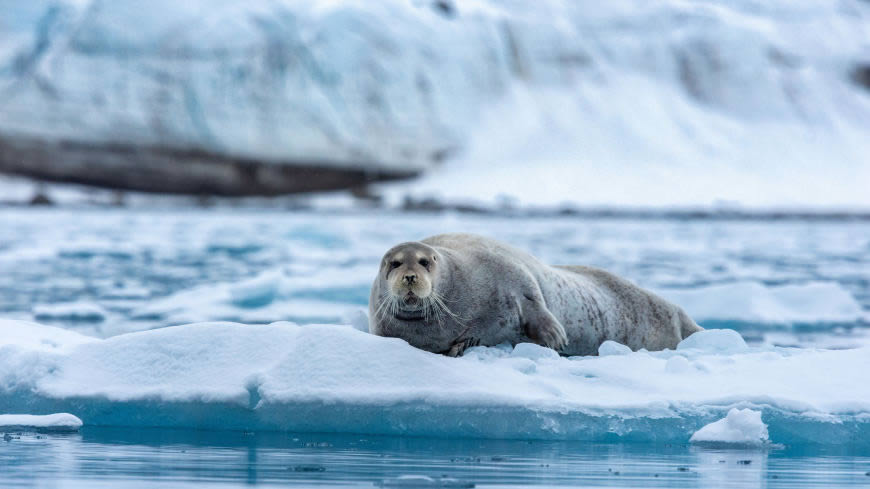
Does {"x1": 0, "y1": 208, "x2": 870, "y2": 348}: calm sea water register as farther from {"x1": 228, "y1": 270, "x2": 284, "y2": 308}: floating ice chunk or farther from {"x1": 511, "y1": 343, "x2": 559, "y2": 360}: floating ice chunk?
{"x1": 511, "y1": 343, "x2": 559, "y2": 360}: floating ice chunk

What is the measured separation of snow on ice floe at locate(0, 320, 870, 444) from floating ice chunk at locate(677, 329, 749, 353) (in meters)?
0.48

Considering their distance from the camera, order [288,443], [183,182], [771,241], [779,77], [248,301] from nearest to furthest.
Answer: [288,443] → [248,301] → [771,241] → [183,182] → [779,77]

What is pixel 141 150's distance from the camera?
55844 mm

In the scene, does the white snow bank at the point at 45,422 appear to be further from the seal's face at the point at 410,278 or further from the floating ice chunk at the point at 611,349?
the floating ice chunk at the point at 611,349

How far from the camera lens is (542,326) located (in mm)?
5188

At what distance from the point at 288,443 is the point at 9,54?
53.7 metres

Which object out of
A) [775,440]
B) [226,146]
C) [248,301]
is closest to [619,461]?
[775,440]

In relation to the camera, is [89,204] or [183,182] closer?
[89,204]

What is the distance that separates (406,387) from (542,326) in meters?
1.06

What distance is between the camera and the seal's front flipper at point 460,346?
495cm

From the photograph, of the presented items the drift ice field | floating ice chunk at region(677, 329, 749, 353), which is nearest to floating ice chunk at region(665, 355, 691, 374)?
the drift ice field

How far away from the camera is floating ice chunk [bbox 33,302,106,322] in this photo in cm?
876

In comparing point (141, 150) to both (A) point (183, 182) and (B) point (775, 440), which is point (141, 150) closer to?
(A) point (183, 182)

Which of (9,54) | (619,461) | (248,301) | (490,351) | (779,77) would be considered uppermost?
(779,77)
